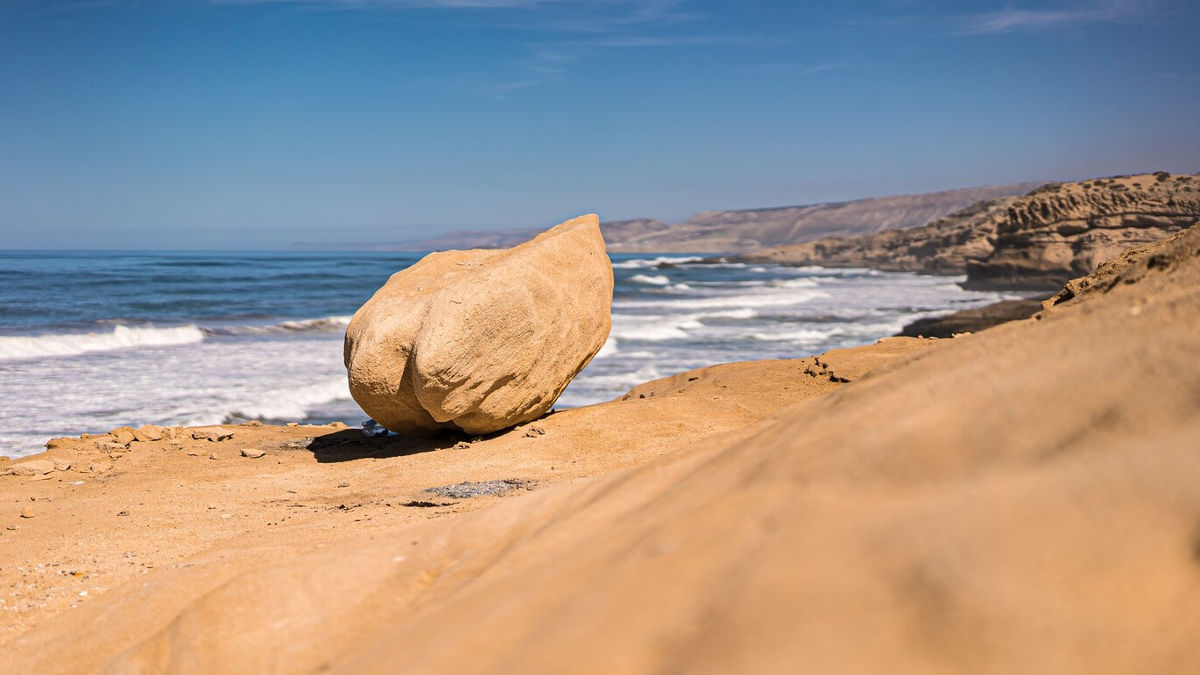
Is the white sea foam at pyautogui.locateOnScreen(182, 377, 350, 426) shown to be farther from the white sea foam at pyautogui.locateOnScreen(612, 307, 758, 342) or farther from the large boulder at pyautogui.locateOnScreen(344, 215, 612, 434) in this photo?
the white sea foam at pyautogui.locateOnScreen(612, 307, 758, 342)

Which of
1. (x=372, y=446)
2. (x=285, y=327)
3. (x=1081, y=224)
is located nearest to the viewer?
(x=372, y=446)

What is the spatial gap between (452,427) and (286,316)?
19.3 metres

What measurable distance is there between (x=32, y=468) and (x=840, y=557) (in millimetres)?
7014

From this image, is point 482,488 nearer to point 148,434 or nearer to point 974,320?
point 148,434

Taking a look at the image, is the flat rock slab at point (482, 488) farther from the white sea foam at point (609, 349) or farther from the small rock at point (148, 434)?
the white sea foam at point (609, 349)

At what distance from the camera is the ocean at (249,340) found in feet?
34.8

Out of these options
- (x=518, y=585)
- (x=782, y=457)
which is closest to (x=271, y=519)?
(x=518, y=585)

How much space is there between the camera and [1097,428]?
1562mm

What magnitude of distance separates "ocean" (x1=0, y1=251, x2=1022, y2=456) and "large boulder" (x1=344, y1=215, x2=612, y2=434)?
11.9 ft

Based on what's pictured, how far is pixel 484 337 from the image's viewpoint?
20.2ft

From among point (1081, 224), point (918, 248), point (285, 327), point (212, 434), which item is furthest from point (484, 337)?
point (918, 248)

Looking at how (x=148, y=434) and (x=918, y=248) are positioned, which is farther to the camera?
(x=918, y=248)

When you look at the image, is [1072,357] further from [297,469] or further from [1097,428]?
[297,469]

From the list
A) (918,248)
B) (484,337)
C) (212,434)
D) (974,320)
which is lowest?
(212,434)
